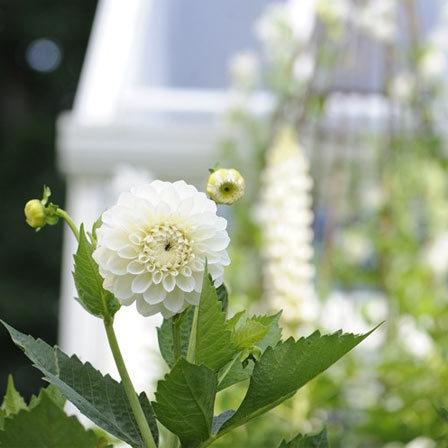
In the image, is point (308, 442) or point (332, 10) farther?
point (332, 10)

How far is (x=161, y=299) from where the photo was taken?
1.64ft

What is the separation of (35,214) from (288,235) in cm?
147

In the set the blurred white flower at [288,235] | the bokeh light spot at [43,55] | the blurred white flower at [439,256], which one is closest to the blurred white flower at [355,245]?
the blurred white flower at [439,256]

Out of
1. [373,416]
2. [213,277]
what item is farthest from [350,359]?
[213,277]

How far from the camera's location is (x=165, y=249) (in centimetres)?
51

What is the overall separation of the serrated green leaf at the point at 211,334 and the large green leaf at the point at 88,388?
1.6 inches

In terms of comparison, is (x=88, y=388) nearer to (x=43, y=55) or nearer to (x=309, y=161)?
(x=309, y=161)

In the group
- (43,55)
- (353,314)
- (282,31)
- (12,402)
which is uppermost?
(12,402)

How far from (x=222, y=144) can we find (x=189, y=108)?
1.74ft

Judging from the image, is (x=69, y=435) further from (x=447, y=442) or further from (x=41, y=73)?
(x=41, y=73)

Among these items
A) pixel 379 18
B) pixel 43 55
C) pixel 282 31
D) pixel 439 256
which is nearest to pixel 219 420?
pixel 439 256

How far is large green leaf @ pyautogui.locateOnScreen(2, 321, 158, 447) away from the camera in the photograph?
0.48 meters

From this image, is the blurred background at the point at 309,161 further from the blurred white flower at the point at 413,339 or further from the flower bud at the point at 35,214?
the flower bud at the point at 35,214

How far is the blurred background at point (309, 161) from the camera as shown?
77.5 inches
